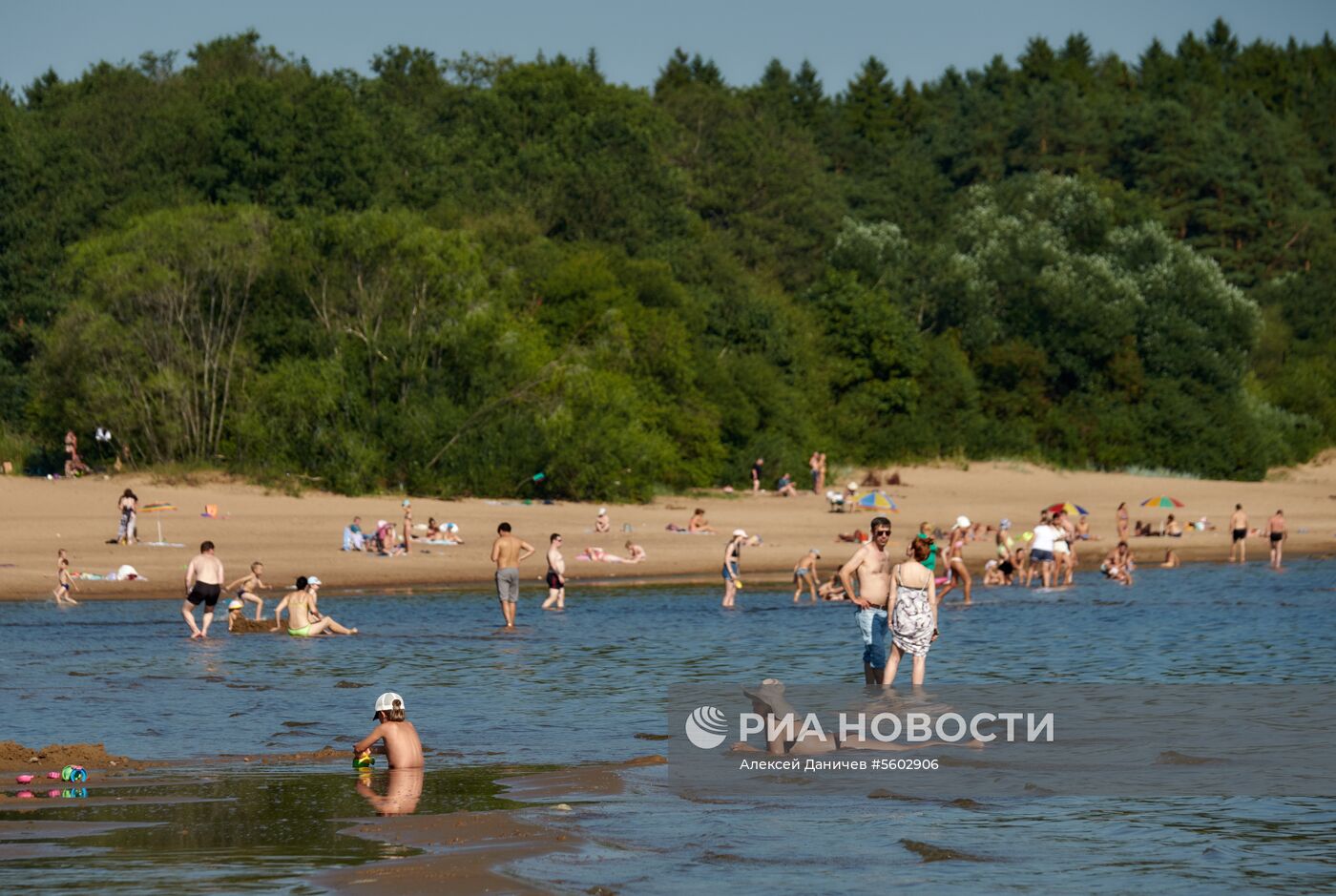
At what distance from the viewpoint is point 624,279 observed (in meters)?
52.9

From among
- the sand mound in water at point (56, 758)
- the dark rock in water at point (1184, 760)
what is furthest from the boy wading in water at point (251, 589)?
the dark rock in water at point (1184, 760)

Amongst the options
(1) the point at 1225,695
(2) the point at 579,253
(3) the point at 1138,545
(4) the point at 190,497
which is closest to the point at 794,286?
(2) the point at 579,253

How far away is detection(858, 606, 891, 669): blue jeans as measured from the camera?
15406 mm

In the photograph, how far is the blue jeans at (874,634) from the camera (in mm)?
15406

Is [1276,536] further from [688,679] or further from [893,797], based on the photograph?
[893,797]

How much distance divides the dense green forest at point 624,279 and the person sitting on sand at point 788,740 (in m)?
28.1

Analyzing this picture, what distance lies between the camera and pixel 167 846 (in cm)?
Answer: 1055

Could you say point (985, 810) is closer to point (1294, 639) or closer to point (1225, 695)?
point (1225, 695)

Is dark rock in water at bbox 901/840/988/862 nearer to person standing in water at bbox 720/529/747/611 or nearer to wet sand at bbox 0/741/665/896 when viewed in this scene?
wet sand at bbox 0/741/665/896

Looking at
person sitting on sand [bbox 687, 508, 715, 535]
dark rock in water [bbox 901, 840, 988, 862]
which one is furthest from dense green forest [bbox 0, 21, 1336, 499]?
dark rock in water [bbox 901, 840, 988, 862]

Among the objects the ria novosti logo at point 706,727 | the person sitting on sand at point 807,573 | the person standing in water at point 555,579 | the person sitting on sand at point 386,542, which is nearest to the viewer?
the ria novosti logo at point 706,727

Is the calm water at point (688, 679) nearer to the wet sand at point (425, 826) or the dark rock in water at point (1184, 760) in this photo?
the wet sand at point (425, 826)

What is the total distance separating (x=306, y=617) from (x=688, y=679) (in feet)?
22.5

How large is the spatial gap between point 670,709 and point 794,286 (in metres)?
56.0
